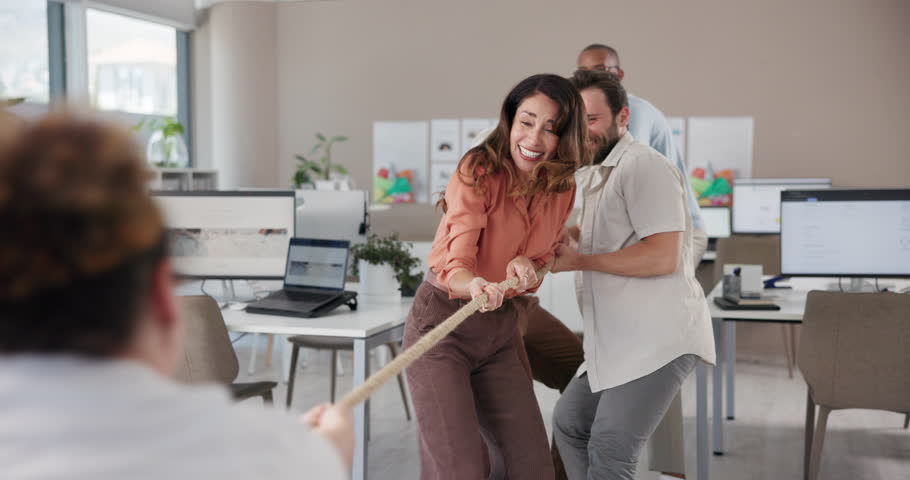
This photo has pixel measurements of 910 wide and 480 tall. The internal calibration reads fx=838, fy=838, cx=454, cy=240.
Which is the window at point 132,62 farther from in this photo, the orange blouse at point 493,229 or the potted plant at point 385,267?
the orange blouse at point 493,229

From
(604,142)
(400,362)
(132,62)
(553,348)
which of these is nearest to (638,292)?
(604,142)

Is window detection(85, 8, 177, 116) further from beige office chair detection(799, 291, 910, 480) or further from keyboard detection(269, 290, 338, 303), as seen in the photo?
beige office chair detection(799, 291, 910, 480)

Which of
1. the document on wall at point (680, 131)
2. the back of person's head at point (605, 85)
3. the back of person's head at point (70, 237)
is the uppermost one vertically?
the document on wall at point (680, 131)

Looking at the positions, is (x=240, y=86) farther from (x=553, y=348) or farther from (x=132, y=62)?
(x=553, y=348)

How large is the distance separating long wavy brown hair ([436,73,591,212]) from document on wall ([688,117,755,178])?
190 inches

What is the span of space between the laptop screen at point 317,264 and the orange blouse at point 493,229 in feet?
3.97

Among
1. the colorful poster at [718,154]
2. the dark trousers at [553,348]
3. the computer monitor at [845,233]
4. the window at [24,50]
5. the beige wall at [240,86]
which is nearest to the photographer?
the dark trousers at [553,348]

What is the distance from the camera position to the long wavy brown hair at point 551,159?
214cm

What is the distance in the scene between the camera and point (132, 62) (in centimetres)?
716

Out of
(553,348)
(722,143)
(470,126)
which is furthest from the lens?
(470,126)

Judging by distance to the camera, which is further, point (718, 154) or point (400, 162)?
point (400, 162)

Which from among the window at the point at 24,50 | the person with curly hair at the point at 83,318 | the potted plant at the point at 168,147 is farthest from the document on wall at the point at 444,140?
the person with curly hair at the point at 83,318

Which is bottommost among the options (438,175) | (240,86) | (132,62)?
(438,175)

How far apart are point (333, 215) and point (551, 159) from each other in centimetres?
227
